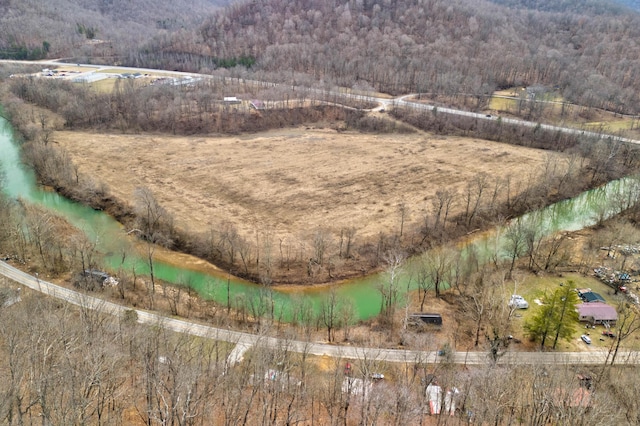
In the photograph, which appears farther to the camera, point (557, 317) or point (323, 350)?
point (323, 350)

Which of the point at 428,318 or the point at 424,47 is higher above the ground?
the point at 424,47

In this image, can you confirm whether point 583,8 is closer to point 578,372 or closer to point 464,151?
point 464,151

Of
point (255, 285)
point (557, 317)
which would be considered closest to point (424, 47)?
point (255, 285)

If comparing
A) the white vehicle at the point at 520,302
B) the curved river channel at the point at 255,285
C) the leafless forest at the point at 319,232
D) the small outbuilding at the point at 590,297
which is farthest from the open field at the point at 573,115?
the white vehicle at the point at 520,302

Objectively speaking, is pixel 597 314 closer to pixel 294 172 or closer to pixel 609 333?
pixel 609 333

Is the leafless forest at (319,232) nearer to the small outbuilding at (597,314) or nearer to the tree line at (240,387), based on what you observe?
the tree line at (240,387)

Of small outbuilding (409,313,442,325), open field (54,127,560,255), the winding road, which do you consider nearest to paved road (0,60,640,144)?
open field (54,127,560,255)

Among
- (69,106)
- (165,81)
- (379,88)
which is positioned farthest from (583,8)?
(69,106)
